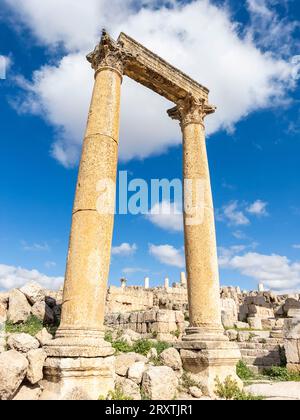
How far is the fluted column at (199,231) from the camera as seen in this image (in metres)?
8.27

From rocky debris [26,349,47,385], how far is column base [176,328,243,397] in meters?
3.43

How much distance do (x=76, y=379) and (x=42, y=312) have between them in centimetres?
401

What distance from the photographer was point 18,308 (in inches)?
356

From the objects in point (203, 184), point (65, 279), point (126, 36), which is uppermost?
point (126, 36)

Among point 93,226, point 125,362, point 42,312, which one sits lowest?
point 125,362

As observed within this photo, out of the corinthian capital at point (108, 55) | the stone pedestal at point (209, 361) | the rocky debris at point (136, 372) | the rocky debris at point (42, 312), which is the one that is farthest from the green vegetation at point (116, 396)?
the corinthian capital at point (108, 55)

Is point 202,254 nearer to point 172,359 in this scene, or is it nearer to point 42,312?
point 172,359

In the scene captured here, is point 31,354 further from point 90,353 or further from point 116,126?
point 116,126

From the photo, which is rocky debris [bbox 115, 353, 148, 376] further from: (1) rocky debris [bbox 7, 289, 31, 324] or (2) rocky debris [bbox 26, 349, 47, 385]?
(1) rocky debris [bbox 7, 289, 31, 324]

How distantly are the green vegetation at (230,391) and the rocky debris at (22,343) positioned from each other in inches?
153

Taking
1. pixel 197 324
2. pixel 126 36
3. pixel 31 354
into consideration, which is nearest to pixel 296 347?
pixel 197 324

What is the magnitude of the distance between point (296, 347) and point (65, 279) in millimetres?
8836

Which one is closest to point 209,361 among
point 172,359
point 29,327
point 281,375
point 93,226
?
point 172,359
